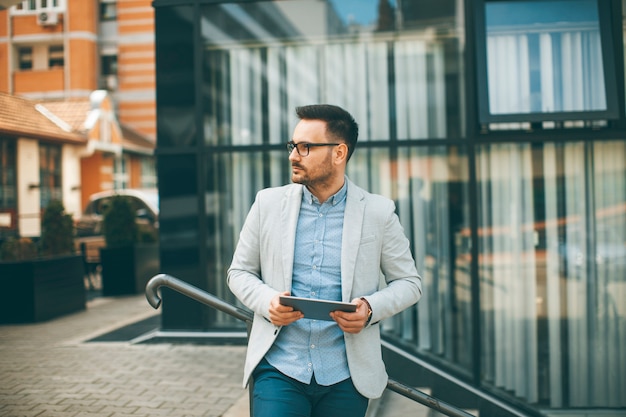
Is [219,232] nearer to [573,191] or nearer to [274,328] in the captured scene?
[573,191]

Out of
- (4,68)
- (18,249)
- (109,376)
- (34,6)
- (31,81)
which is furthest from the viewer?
(18,249)

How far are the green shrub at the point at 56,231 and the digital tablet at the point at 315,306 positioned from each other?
637 cm

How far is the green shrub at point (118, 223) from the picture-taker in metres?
10.6

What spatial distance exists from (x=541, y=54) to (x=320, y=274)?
4.47m

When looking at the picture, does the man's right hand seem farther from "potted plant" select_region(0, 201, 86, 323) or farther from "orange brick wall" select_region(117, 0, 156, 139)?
"orange brick wall" select_region(117, 0, 156, 139)

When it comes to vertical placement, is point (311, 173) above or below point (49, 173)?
below

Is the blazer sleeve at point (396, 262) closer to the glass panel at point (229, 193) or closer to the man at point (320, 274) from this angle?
the man at point (320, 274)

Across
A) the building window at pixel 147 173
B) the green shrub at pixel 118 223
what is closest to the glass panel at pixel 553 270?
the green shrub at pixel 118 223

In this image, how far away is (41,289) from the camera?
24.8 ft

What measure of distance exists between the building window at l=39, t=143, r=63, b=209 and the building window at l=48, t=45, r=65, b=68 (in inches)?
39.5

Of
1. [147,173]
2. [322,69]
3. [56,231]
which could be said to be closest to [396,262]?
[322,69]

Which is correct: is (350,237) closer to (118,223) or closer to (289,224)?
(289,224)

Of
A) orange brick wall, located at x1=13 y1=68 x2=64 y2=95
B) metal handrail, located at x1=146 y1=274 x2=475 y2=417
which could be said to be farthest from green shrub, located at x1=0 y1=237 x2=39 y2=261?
metal handrail, located at x1=146 y1=274 x2=475 y2=417

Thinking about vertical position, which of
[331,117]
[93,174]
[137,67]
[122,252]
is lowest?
[122,252]
